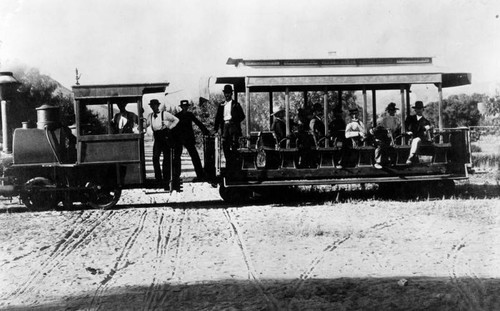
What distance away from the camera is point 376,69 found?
467 inches

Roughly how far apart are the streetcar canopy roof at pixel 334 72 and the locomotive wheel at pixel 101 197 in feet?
11.3

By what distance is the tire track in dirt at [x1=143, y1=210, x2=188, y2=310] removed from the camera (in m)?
5.18

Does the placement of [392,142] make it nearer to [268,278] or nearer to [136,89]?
[136,89]

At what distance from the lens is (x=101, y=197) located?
11406mm

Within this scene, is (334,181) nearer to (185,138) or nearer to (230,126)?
(230,126)

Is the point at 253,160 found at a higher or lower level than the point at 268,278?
higher

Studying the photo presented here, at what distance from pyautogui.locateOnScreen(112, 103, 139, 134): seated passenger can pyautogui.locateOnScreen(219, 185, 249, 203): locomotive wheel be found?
8.09ft

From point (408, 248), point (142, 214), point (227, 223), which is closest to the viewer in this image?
point (408, 248)

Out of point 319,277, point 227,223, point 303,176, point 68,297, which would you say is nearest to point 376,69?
point 303,176

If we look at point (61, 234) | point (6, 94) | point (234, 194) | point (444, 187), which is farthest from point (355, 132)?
point (6, 94)

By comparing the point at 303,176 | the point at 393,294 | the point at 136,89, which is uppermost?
the point at 136,89

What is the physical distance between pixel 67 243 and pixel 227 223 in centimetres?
277

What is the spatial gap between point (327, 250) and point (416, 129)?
572 centimetres

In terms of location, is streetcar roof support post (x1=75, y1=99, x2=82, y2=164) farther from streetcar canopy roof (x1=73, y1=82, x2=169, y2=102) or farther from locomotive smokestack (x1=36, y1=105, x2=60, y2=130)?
locomotive smokestack (x1=36, y1=105, x2=60, y2=130)
